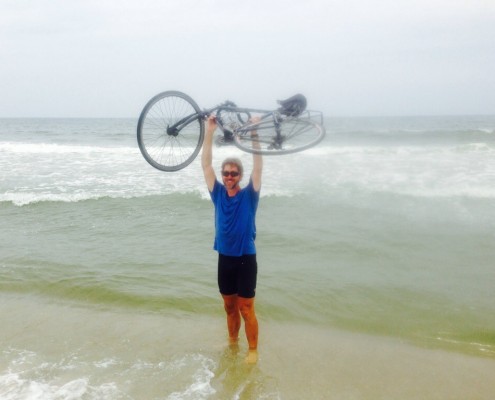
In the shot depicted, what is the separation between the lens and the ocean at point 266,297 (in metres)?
4.15

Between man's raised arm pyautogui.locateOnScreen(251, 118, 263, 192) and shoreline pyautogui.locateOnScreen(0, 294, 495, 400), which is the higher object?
man's raised arm pyautogui.locateOnScreen(251, 118, 263, 192)

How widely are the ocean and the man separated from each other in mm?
709

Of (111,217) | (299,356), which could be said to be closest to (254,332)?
(299,356)

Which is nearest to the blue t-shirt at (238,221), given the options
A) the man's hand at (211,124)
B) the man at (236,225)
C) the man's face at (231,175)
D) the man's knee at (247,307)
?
the man at (236,225)

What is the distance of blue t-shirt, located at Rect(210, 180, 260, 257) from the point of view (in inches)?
164

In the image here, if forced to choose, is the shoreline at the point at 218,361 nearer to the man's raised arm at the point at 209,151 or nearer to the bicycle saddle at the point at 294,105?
the man's raised arm at the point at 209,151

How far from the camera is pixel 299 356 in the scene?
4.61m

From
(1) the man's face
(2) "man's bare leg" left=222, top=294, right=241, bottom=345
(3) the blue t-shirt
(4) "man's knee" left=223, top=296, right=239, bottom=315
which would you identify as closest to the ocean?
(2) "man's bare leg" left=222, top=294, right=241, bottom=345

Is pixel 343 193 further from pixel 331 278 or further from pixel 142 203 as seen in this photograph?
pixel 331 278

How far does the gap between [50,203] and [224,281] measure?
9.83 m

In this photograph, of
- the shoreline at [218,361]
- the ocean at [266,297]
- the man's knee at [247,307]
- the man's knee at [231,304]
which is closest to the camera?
the shoreline at [218,361]

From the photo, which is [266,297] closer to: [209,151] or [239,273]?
[239,273]

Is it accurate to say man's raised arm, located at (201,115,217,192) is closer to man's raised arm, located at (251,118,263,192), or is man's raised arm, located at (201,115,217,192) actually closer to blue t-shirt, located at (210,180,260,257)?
blue t-shirt, located at (210,180,260,257)

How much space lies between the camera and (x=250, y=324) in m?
4.41
